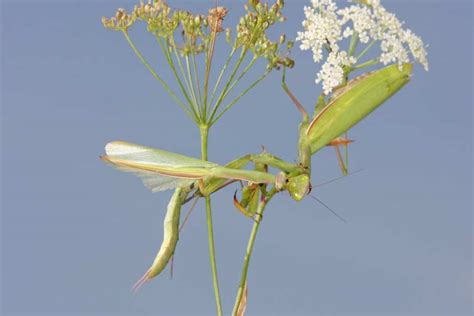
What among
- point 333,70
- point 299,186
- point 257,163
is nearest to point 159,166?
point 257,163

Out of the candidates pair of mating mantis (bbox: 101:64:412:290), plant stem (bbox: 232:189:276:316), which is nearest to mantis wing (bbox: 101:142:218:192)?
pair of mating mantis (bbox: 101:64:412:290)

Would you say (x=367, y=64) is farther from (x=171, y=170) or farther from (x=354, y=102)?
(x=171, y=170)

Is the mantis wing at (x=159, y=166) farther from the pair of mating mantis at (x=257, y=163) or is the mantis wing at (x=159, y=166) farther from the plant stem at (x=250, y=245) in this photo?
the plant stem at (x=250, y=245)

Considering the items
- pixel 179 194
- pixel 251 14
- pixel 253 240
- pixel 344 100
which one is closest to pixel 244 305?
pixel 253 240

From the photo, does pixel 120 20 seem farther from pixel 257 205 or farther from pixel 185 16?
pixel 257 205

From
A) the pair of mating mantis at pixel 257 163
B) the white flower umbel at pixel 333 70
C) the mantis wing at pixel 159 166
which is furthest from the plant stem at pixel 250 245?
the white flower umbel at pixel 333 70

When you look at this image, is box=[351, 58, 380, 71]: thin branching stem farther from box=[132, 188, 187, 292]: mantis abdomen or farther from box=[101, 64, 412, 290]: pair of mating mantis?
box=[132, 188, 187, 292]: mantis abdomen

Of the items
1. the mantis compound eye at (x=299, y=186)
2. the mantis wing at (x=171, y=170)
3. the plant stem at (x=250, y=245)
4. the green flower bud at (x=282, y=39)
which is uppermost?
the green flower bud at (x=282, y=39)
